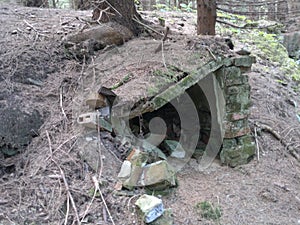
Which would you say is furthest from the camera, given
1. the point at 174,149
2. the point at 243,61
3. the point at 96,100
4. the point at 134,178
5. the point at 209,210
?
the point at 174,149

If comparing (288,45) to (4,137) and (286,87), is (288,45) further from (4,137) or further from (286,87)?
(4,137)

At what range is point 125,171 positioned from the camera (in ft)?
10.2

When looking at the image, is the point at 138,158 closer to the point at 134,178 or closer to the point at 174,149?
the point at 134,178

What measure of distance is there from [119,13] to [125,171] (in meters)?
2.33

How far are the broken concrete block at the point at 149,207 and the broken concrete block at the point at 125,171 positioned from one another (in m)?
0.30

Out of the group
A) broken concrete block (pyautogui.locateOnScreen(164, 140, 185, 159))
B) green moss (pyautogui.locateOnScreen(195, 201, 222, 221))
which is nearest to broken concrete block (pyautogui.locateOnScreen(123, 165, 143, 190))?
green moss (pyautogui.locateOnScreen(195, 201, 222, 221))

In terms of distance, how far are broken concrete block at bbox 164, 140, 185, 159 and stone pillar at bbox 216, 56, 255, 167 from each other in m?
0.48

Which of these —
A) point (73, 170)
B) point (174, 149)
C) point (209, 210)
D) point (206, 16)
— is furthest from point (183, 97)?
point (73, 170)

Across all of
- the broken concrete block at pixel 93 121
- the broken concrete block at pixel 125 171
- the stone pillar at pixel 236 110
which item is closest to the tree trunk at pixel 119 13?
the stone pillar at pixel 236 110

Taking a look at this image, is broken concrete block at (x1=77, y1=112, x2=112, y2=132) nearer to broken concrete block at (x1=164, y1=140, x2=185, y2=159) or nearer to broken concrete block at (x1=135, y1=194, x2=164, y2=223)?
broken concrete block at (x1=135, y1=194, x2=164, y2=223)

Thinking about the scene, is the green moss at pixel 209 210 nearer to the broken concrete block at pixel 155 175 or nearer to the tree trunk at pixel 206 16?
the broken concrete block at pixel 155 175

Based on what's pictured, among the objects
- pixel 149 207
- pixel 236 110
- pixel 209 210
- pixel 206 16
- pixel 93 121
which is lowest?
pixel 209 210

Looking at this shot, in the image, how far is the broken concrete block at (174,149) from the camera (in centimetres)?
418

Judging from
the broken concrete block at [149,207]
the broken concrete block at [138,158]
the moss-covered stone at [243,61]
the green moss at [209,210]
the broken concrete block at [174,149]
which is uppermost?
the moss-covered stone at [243,61]
